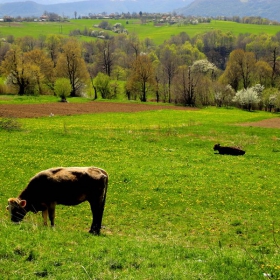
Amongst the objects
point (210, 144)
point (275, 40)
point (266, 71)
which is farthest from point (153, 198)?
point (275, 40)

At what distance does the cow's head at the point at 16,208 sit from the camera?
46.9ft

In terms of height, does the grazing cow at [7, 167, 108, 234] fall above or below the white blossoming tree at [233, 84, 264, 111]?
above

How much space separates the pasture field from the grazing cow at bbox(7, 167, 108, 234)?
104 cm

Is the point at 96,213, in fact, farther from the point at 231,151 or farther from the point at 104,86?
the point at 104,86

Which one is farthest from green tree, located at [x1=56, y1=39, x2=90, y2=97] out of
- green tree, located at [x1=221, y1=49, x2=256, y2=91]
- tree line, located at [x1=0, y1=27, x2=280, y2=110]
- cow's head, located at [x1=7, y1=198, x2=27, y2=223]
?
cow's head, located at [x1=7, y1=198, x2=27, y2=223]

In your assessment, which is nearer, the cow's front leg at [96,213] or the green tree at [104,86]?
the cow's front leg at [96,213]

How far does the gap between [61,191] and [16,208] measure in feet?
6.46

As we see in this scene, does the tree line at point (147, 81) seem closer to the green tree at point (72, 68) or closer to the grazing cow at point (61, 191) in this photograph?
the green tree at point (72, 68)

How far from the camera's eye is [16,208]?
47.4ft

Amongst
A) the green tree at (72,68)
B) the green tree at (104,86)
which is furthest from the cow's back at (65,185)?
the green tree at (72,68)

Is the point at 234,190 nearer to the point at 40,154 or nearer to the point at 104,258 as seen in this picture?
the point at 104,258

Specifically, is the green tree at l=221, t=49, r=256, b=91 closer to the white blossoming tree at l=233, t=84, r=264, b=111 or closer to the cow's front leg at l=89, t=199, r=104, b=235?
the white blossoming tree at l=233, t=84, r=264, b=111

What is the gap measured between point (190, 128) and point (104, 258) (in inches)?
1688

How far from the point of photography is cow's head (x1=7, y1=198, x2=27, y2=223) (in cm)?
1430
